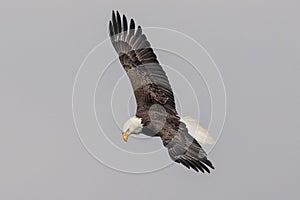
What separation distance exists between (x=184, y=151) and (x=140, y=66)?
2.61 metres

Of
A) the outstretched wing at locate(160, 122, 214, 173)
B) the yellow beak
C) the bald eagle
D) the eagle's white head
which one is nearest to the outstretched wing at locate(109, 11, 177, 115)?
the bald eagle

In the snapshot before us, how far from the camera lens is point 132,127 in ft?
62.5

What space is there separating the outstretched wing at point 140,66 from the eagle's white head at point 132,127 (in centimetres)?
32

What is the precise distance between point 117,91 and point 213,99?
1822 millimetres

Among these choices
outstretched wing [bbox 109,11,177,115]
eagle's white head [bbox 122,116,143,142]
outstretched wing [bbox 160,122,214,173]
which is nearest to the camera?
outstretched wing [bbox 160,122,214,173]

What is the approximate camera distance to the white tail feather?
19.0 meters

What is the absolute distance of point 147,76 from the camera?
781 inches

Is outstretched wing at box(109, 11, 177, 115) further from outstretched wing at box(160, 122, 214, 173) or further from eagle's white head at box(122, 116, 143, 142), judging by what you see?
outstretched wing at box(160, 122, 214, 173)

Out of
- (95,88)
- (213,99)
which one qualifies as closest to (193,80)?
(213,99)

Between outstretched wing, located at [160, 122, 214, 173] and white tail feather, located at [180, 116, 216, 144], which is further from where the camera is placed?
white tail feather, located at [180, 116, 216, 144]

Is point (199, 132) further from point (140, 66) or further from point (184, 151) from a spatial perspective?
point (140, 66)

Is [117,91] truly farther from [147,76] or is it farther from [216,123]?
[216,123]

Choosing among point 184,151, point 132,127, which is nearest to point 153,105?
point 132,127

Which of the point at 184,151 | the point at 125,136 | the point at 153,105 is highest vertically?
the point at 153,105
